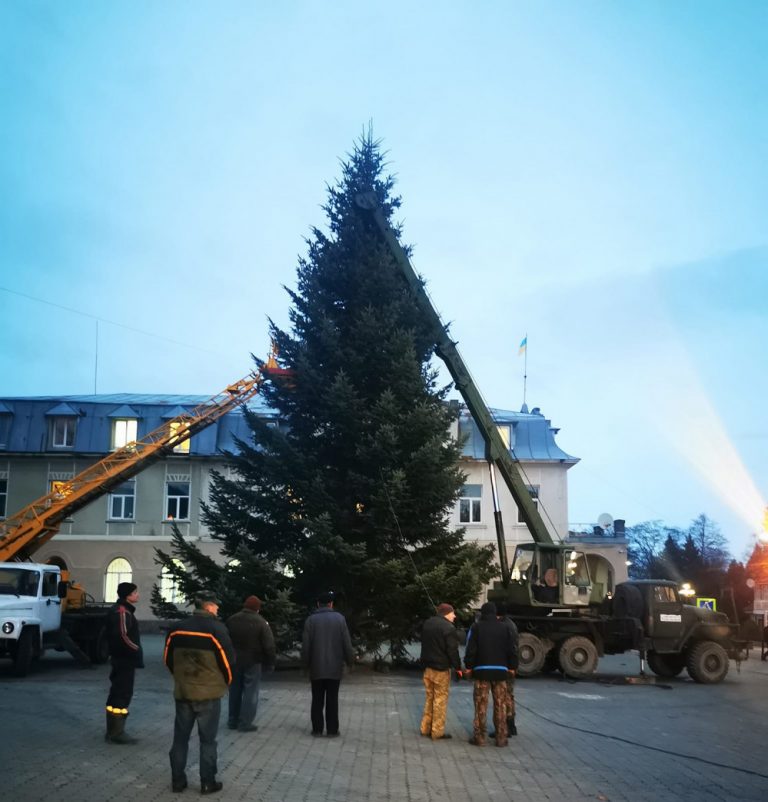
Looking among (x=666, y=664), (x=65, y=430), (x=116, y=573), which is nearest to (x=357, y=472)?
(x=666, y=664)

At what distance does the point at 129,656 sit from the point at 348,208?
1510cm

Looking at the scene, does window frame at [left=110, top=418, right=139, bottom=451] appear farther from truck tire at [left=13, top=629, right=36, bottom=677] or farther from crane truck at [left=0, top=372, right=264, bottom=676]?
truck tire at [left=13, top=629, right=36, bottom=677]

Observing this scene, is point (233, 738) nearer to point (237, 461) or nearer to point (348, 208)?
point (237, 461)

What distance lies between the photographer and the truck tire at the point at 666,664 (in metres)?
22.8

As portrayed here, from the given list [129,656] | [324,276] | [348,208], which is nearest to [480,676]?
[129,656]

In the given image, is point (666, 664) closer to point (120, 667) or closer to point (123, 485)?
point (120, 667)

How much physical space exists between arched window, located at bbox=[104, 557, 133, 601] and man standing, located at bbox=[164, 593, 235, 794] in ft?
114

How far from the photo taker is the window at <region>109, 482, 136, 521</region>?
4297cm

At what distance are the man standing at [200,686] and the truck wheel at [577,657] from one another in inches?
552

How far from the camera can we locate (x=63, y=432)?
144 feet

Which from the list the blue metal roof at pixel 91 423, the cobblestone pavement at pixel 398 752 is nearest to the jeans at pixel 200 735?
the cobblestone pavement at pixel 398 752

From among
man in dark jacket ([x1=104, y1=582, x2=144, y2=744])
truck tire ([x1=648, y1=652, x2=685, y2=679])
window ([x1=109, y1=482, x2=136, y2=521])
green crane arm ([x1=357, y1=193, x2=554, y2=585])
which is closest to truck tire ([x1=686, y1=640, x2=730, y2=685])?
truck tire ([x1=648, y1=652, x2=685, y2=679])

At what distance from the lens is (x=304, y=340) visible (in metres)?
22.5

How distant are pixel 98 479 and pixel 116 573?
1100 cm
